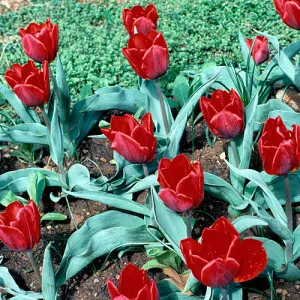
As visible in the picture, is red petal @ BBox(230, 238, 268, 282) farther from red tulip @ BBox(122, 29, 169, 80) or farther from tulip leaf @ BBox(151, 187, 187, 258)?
red tulip @ BBox(122, 29, 169, 80)

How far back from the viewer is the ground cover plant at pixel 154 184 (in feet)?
5.68

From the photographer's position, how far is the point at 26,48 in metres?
2.35

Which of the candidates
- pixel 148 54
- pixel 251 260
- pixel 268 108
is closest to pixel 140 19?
pixel 148 54

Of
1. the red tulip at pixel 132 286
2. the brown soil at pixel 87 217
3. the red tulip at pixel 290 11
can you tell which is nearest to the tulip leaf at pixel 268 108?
the brown soil at pixel 87 217

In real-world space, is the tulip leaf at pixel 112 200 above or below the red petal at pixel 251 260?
below

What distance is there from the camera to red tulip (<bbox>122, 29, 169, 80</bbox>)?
7.09 ft

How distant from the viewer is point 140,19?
2.45 m

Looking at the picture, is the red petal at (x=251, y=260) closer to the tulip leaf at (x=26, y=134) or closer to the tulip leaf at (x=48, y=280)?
the tulip leaf at (x=48, y=280)

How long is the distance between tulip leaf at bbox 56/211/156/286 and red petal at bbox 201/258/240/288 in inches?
21.1

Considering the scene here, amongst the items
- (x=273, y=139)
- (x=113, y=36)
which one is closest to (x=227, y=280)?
(x=273, y=139)

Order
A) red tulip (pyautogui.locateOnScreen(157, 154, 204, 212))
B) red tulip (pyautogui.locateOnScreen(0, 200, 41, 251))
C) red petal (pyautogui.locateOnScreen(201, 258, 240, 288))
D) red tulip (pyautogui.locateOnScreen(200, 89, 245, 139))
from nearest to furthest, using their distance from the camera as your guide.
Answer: red petal (pyautogui.locateOnScreen(201, 258, 240, 288)) < red tulip (pyautogui.locateOnScreen(157, 154, 204, 212)) < red tulip (pyautogui.locateOnScreen(0, 200, 41, 251)) < red tulip (pyautogui.locateOnScreen(200, 89, 245, 139))

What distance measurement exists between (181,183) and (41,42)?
92cm

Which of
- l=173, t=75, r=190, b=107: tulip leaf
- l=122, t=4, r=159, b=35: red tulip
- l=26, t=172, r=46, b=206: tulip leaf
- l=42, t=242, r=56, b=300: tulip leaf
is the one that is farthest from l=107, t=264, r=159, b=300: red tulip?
l=173, t=75, r=190, b=107: tulip leaf

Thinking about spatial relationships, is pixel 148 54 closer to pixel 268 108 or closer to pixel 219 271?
pixel 268 108
